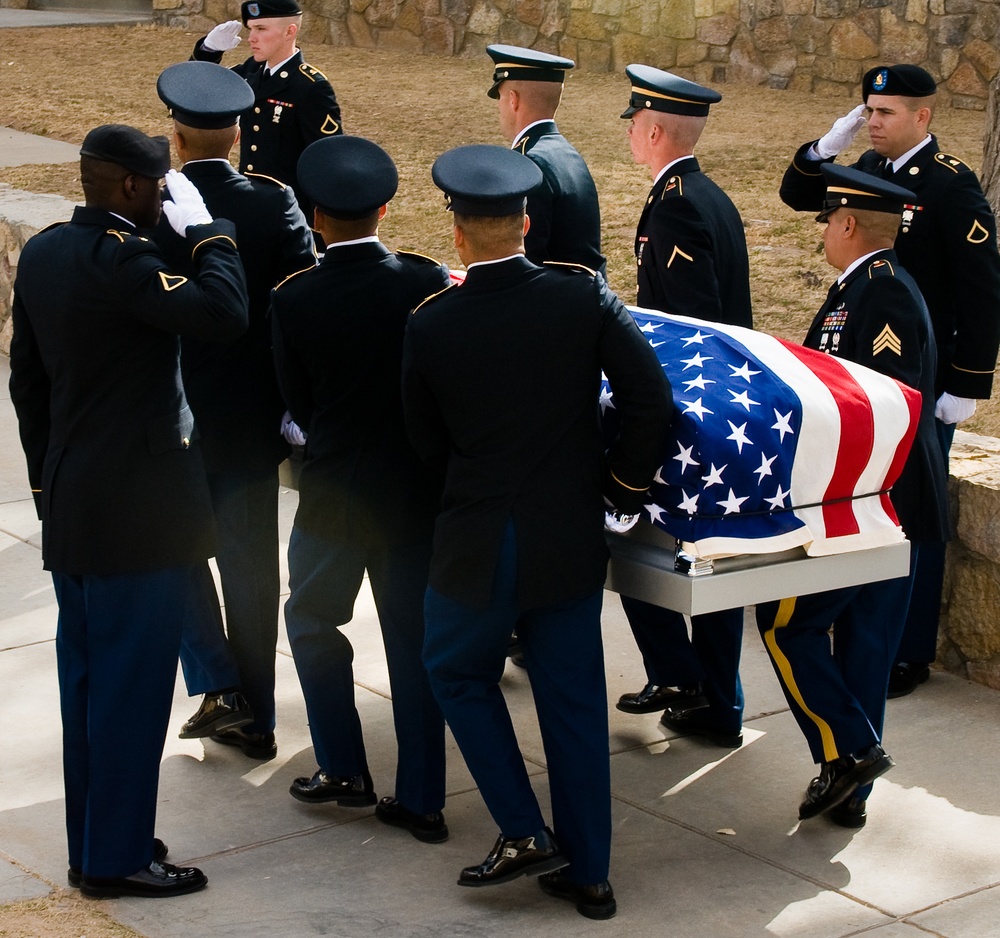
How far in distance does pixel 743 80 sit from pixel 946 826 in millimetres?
10905

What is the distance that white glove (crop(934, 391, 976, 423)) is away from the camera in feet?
16.3

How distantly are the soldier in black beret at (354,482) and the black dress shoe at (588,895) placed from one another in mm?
419

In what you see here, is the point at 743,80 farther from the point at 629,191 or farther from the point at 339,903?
the point at 339,903

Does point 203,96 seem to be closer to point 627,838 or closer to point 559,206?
point 559,206

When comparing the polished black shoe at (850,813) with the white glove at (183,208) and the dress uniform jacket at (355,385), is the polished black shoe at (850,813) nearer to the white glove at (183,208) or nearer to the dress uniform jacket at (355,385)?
the dress uniform jacket at (355,385)

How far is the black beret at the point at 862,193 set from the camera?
13.7 feet

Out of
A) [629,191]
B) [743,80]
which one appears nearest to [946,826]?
[629,191]

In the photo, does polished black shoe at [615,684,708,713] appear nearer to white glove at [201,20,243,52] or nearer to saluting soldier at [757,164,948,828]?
saluting soldier at [757,164,948,828]

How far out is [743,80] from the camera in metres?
14.2

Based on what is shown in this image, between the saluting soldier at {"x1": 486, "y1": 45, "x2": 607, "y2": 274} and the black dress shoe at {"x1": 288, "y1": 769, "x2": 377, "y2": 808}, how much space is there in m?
1.78

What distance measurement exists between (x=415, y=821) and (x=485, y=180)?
5.40ft

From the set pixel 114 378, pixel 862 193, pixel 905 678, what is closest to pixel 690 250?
pixel 862 193

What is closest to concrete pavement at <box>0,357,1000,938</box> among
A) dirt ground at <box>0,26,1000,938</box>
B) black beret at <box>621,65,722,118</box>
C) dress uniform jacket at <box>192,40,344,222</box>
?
black beret at <box>621,65,722,118</box>

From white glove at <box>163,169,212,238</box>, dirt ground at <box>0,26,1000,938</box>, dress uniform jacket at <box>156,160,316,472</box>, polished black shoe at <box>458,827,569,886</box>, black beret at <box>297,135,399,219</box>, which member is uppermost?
black beret at <box>297,135,399,219</box>
